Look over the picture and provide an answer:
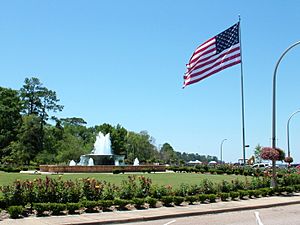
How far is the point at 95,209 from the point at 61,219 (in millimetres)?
2250

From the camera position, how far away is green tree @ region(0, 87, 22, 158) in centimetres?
9346

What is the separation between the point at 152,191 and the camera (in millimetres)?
19000

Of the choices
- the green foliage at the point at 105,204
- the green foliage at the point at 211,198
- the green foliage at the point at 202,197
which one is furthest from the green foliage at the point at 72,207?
the green foliage at the point at 211,198

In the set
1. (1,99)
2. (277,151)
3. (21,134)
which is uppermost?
(1,99)

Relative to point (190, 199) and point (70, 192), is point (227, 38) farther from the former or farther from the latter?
point (70, 192)

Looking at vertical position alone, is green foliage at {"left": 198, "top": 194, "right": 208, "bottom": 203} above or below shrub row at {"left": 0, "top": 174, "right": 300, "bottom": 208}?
below

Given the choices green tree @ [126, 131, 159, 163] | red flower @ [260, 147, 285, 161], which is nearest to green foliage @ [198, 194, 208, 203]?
red flower @ [260, 147, 285, 161]

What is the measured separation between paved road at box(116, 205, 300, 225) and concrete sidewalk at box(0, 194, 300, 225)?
0.44 metres

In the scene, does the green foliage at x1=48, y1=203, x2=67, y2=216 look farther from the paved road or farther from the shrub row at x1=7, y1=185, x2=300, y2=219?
the paved road

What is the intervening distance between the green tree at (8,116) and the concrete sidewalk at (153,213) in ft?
255

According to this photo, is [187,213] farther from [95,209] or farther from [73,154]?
[73,154]

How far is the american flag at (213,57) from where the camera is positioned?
2662cm

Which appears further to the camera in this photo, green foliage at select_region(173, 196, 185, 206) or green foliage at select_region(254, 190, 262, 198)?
green foliage at select_region(254, 190, 262, 198)

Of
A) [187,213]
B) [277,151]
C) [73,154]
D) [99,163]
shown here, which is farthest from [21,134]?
[187,213]
